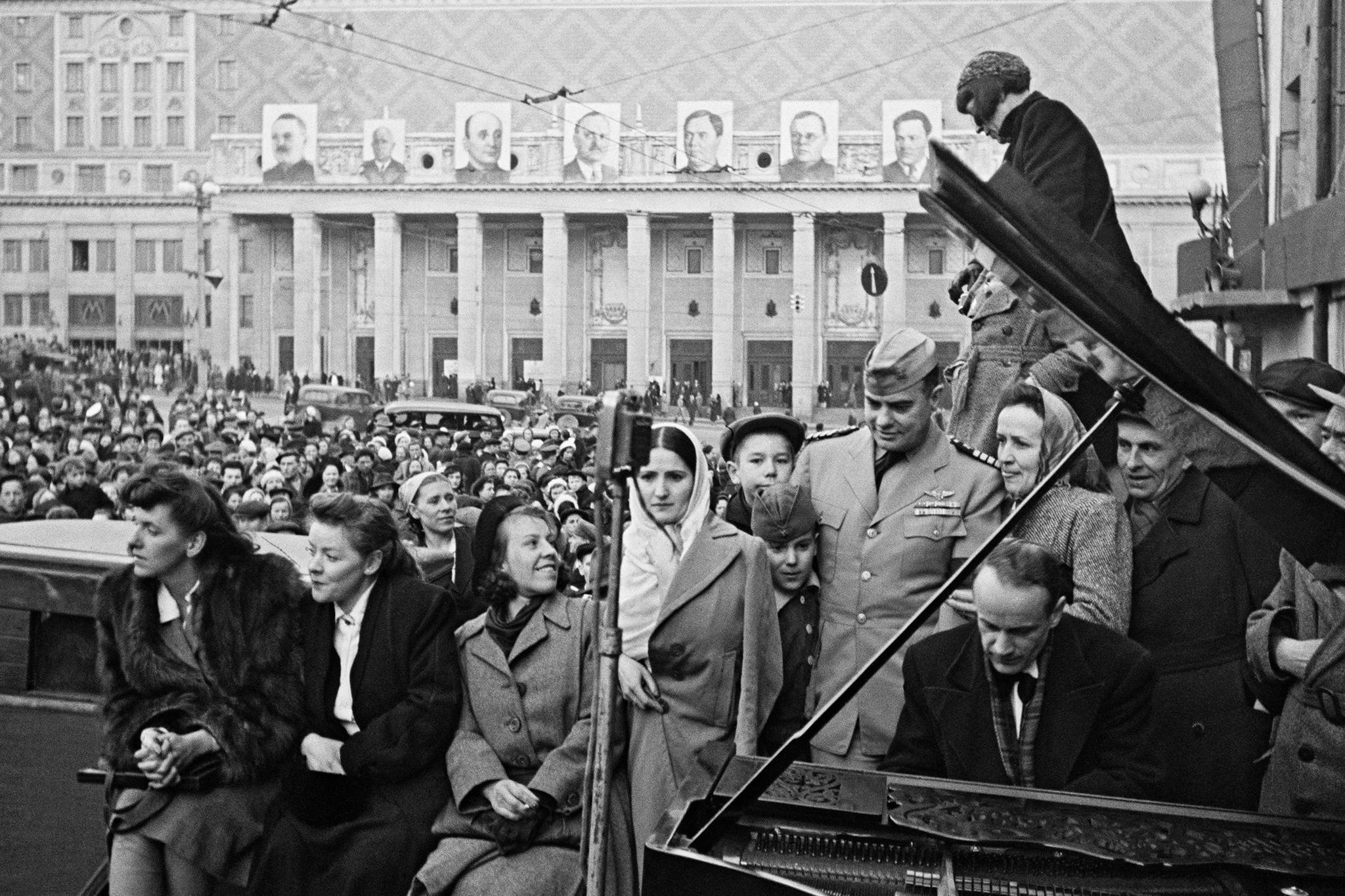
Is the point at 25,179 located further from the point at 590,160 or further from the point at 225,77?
the point at 590,160

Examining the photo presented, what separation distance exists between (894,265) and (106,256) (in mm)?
32980

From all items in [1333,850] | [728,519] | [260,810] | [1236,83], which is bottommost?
[260,810]

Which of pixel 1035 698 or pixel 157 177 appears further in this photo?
pixel 157 177

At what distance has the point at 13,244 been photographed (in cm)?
6512

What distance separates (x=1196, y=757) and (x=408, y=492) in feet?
13.8

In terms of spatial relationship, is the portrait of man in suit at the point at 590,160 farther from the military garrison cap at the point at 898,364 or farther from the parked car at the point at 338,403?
the military garrison cap at the point at 898,364

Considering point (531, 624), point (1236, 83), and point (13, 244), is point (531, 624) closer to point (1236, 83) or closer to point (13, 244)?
point (1236, 83)

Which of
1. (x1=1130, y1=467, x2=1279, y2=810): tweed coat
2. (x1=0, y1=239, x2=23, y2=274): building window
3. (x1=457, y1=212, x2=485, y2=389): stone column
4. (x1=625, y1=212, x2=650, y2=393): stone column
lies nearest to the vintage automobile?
(x1=1130, y1=467, x2=1279, y2=810): tweed coat

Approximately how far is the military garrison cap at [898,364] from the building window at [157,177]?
66.4 m

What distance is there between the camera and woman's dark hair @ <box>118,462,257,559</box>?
436cm

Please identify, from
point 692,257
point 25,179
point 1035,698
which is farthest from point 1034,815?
point 25,179

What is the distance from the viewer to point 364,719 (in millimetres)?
4242

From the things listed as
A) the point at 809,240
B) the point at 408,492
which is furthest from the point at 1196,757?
the point at 809,240

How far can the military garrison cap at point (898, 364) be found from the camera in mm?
4055
